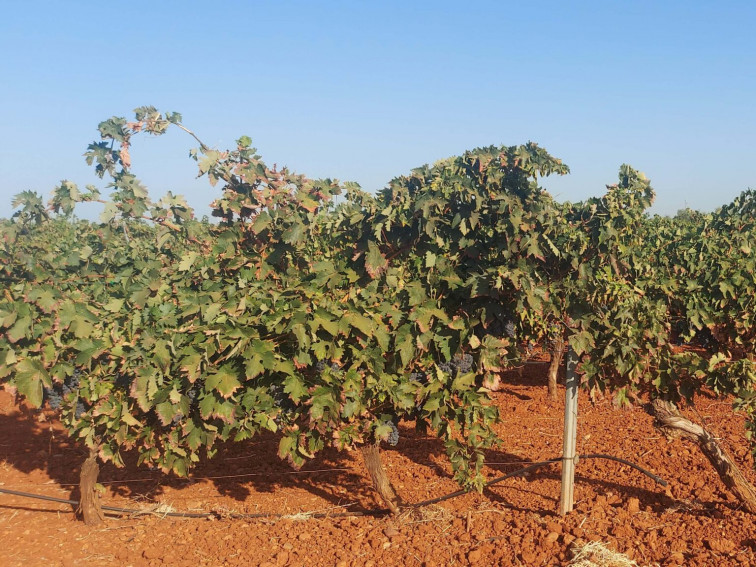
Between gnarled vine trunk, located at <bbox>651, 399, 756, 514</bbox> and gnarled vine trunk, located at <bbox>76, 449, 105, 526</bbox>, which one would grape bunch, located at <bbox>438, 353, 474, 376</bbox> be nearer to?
gnarled vine trunk, located at <bbox>651, 399, 756, 514</bbox>

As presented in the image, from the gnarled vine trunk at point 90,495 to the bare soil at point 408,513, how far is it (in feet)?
0.28

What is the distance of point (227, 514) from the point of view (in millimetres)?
5074

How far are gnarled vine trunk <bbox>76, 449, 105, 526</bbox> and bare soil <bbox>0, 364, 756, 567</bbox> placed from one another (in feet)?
0.28

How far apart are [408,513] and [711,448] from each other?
2.12 m

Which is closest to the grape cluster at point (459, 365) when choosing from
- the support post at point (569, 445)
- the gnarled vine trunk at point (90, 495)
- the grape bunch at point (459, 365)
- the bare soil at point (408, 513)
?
the grape bunch at point (459, 365)

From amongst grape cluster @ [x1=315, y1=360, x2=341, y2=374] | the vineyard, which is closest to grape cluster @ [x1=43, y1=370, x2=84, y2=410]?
the vineyard

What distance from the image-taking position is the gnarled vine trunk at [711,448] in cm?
412

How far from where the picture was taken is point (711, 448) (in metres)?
4.23

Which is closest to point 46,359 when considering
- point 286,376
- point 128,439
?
point 128,439

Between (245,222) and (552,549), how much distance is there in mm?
3193

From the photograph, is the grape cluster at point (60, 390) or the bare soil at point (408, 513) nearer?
the bare soil at point (408, 513)

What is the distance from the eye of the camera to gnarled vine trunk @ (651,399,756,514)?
412cm

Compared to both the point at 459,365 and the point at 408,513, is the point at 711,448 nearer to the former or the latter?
the point at 459,365

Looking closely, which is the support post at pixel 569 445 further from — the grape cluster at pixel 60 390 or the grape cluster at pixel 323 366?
the grape cluster at pixel 60 390
